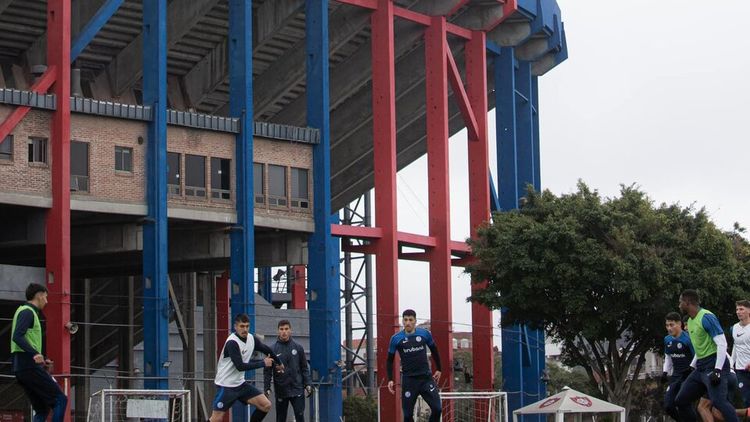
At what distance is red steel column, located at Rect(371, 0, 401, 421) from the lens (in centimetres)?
5109

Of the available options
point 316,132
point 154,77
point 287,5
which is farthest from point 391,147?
point 154,77

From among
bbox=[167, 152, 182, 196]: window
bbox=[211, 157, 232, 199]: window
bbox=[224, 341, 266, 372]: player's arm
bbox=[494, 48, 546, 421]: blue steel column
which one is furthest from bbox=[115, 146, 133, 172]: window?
bbox=[224, 341, 266, 372]: player's arm

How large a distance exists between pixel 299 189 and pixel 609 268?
36.1ft

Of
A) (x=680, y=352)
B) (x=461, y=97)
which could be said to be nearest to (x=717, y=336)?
(x=680, y=352)

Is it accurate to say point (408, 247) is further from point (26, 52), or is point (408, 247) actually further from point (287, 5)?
point (26, 52)

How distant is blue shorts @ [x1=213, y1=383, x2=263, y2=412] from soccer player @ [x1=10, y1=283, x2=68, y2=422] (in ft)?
9.51

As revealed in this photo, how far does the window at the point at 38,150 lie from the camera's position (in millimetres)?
41562

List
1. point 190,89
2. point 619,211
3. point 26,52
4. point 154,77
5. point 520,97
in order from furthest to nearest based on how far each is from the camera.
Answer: point 520,97, point 190,89, point 26,52, point 619,211, point 154,77

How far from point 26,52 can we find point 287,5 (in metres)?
9.20

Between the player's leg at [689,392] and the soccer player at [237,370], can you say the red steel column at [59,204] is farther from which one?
the player's leg at [689,392]

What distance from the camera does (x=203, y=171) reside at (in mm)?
46844

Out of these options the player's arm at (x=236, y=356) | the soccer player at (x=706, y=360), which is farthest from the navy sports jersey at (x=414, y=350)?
the soccer player at (x=706, y=360)

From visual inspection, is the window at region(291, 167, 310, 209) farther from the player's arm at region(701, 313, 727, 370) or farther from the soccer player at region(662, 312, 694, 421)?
the player's arm at region(701, 313, 727, 370)

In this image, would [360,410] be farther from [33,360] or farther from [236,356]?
[33,360]
